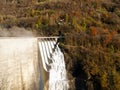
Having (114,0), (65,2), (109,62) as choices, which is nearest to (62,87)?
(109,62)

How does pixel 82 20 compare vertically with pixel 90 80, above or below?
above

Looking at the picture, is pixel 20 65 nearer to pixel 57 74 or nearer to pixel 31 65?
pixel 31 65

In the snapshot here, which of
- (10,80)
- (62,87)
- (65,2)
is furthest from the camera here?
(65,2)

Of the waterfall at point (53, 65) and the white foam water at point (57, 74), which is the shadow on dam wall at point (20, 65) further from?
the white foam water at point (57, 74)

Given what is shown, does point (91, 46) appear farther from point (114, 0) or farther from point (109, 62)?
point (114, 0)

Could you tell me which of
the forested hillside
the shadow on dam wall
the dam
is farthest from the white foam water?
the shadow on dam wall

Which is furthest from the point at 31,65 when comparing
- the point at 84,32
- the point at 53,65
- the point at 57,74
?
the point at 84,32

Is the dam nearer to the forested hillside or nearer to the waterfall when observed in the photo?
the waterfall
